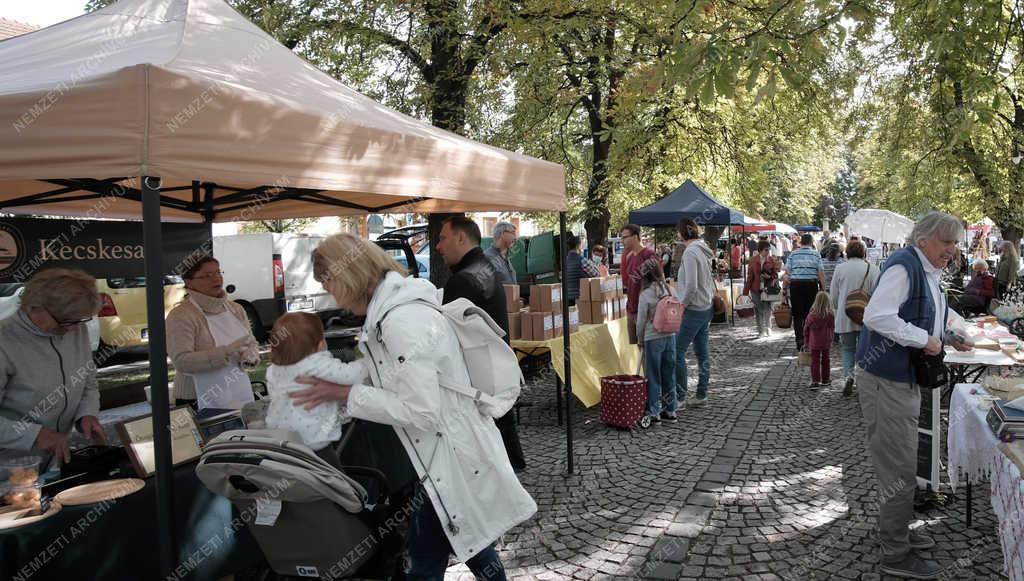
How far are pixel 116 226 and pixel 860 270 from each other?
6.68 meters

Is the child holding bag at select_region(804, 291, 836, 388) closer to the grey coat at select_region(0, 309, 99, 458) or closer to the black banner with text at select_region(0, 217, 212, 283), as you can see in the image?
the black banner with text at select_region(0, 217, 212, 283)

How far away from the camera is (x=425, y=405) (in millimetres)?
2098

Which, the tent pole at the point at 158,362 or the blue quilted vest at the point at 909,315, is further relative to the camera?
the blue quilted vest at the point at 909,315

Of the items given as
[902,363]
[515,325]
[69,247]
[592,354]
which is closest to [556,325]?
[515,325]

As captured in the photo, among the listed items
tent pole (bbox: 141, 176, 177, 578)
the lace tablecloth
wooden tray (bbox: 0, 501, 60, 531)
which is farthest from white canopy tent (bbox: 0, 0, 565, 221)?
the lace tablecloth

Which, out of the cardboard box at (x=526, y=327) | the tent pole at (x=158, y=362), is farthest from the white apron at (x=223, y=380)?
the cardboard box at (x=526, y=327)

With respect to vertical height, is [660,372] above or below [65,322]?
below

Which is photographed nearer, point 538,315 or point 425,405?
point 425,405

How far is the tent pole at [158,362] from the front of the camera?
2148 millimetres

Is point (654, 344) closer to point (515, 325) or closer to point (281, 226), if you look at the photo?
point (515, 325)

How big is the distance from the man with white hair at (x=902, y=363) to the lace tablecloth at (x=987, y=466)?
1.19 feet

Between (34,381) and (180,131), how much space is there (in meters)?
1.49

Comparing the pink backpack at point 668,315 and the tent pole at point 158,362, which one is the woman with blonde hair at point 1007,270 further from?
the tent pole at point 158,362

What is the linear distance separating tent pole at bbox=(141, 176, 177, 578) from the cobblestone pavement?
5.74 feet
